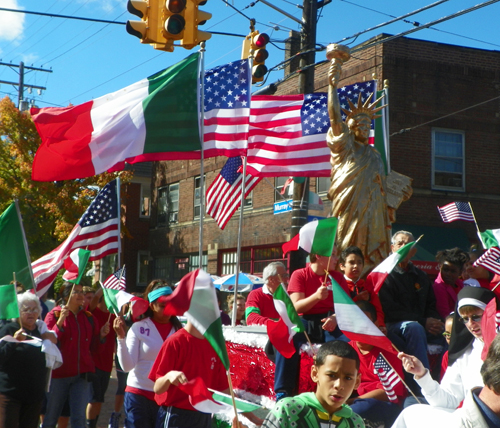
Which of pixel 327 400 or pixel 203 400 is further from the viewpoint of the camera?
Answer: pixel 203 400

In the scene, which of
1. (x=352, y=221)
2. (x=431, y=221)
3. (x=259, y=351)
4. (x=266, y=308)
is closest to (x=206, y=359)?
(x=259, y=351)

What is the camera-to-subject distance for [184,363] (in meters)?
4.68

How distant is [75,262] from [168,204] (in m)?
22.1

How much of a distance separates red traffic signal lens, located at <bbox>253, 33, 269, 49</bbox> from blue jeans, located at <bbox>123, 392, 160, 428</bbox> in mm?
8837

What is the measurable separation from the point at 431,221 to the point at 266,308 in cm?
1307

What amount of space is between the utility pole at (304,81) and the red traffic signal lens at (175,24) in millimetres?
2764

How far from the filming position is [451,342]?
15.8 feet

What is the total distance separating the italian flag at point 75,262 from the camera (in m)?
8.56

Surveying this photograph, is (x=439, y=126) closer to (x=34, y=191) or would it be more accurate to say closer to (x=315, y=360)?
(x=34, y=191)

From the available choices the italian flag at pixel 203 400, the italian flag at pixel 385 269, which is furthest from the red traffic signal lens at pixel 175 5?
the italian flag at pixel 203 400

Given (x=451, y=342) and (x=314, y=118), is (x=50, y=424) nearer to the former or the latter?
(x=451, y=342)

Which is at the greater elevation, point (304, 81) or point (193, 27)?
point (193, 27)

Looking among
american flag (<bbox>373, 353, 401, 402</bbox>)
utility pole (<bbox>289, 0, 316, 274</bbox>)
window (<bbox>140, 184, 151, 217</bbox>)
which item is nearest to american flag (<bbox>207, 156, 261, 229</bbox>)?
utility pole (<bbox>289, 0, 316, 274</bbox>)

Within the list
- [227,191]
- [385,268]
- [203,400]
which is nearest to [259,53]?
[227,191]
